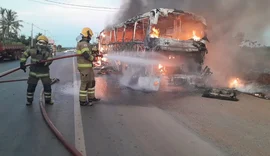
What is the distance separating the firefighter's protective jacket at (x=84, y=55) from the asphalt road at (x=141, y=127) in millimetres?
911

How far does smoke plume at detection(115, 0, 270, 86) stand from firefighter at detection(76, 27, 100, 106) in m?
5.80

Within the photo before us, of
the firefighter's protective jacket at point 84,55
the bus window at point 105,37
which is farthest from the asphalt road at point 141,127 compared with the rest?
the bus window at point 105,37

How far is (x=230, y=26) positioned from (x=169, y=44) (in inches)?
209

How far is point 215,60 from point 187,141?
8055 mm

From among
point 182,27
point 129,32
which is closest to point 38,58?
point 182,27

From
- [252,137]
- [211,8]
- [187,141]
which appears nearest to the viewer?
[187,141]

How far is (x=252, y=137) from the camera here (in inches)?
152

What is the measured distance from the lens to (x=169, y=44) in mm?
8164

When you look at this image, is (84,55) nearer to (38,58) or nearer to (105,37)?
(38,58)

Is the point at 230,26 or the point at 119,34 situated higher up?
the point at 230,26

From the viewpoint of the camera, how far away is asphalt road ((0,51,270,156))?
131 inches

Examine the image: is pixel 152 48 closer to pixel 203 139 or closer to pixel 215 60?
pixel 215 60

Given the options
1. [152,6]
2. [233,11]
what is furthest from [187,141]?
[152,6]

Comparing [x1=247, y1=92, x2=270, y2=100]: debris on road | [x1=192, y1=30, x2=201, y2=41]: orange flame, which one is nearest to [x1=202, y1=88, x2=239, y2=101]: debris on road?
[x1=247, y1=92, x2=270, y2=100]: debris on road
